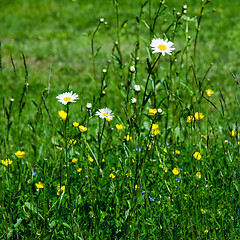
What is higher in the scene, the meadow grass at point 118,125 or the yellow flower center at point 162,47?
the yellow flower center at point 162,47

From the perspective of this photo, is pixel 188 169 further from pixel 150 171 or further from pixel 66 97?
pixel 66 97

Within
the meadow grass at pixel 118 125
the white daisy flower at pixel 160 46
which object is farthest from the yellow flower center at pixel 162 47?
the meadow grass at pixel 118 125

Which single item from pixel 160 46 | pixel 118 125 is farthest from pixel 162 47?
pixel 118 125

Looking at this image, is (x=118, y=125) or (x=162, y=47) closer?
(x=162, y=47)

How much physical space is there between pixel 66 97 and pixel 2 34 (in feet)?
23.9

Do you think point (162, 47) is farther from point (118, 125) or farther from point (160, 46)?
point (118, 125)

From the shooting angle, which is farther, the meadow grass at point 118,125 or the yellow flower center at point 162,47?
the meadow grass at point 118,125

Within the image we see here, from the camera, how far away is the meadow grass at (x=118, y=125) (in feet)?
6.05

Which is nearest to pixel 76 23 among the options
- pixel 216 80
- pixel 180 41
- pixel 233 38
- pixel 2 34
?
pixel 2 34

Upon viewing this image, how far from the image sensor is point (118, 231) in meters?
1.92

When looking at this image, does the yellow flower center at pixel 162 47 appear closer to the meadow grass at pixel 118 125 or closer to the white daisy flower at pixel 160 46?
the white daisy flower at pixel 160 46

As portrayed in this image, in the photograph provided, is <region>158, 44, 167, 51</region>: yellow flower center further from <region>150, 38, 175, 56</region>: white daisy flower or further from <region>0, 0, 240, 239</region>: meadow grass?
<region>0, 0, 240, 239</region>: meadow grass

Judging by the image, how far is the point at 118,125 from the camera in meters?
2.26

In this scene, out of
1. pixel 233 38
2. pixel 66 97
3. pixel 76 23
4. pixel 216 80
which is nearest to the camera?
pixel 66 97
